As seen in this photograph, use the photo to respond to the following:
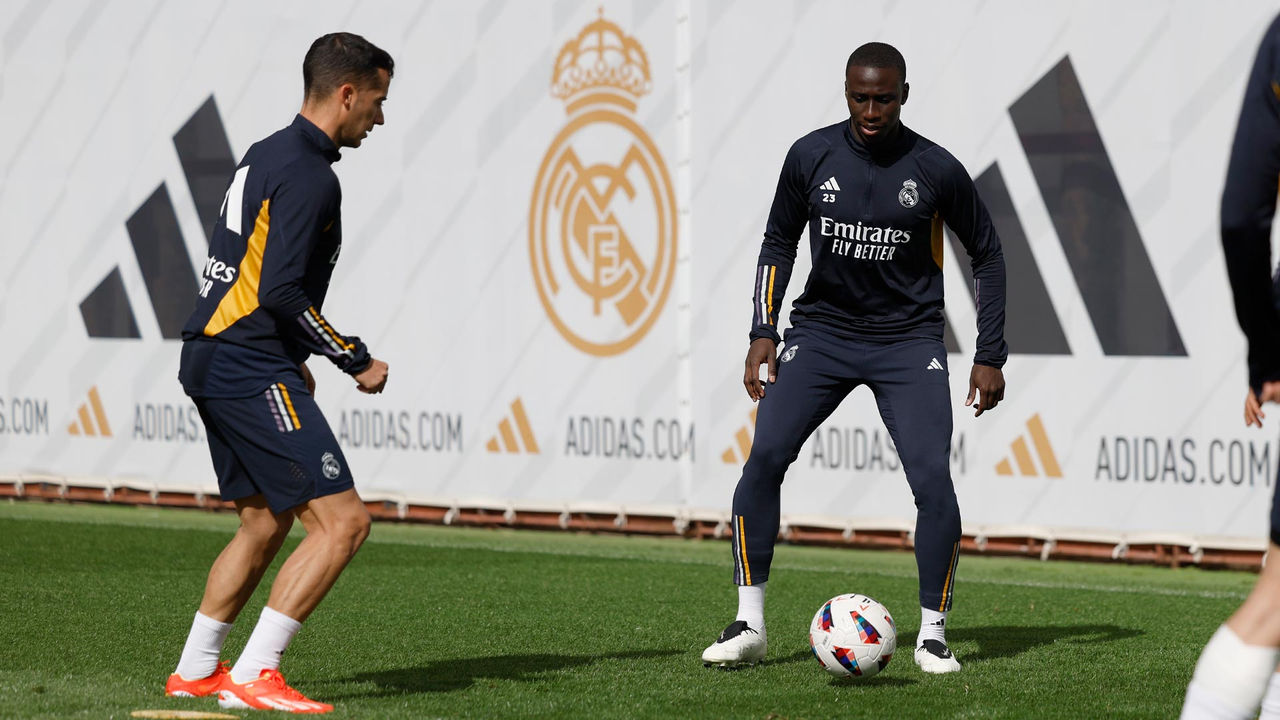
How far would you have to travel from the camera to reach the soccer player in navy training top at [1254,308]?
3.28 meters

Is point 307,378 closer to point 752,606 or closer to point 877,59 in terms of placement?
point 752,606

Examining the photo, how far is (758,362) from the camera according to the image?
6.26m

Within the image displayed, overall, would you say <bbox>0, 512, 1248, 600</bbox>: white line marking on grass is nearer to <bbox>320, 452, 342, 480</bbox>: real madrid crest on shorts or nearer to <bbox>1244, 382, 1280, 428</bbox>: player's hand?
<bbox>320, 452, 342, 480</bbox>: real madrid crest on shorts

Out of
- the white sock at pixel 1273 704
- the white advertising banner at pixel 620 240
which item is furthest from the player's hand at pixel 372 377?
the white advertising banner at pixel 620 240

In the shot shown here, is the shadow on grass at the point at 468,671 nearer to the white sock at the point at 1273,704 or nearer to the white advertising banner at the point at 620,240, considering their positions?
the white sock at the point at 1273,704

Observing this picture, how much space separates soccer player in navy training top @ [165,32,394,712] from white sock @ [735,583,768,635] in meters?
1.57

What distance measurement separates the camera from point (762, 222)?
10891 mm

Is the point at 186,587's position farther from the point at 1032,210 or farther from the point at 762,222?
the point at 1032,210

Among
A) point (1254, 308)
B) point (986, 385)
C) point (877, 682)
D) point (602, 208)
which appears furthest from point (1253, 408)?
point (602, 208)

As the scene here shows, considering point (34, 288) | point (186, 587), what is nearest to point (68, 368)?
point (34, 288)

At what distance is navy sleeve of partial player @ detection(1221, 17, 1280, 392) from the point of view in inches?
129

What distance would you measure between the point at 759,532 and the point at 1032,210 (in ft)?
14.4

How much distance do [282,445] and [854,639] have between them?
1900 mm

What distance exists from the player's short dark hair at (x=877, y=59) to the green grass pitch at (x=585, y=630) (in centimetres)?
202
